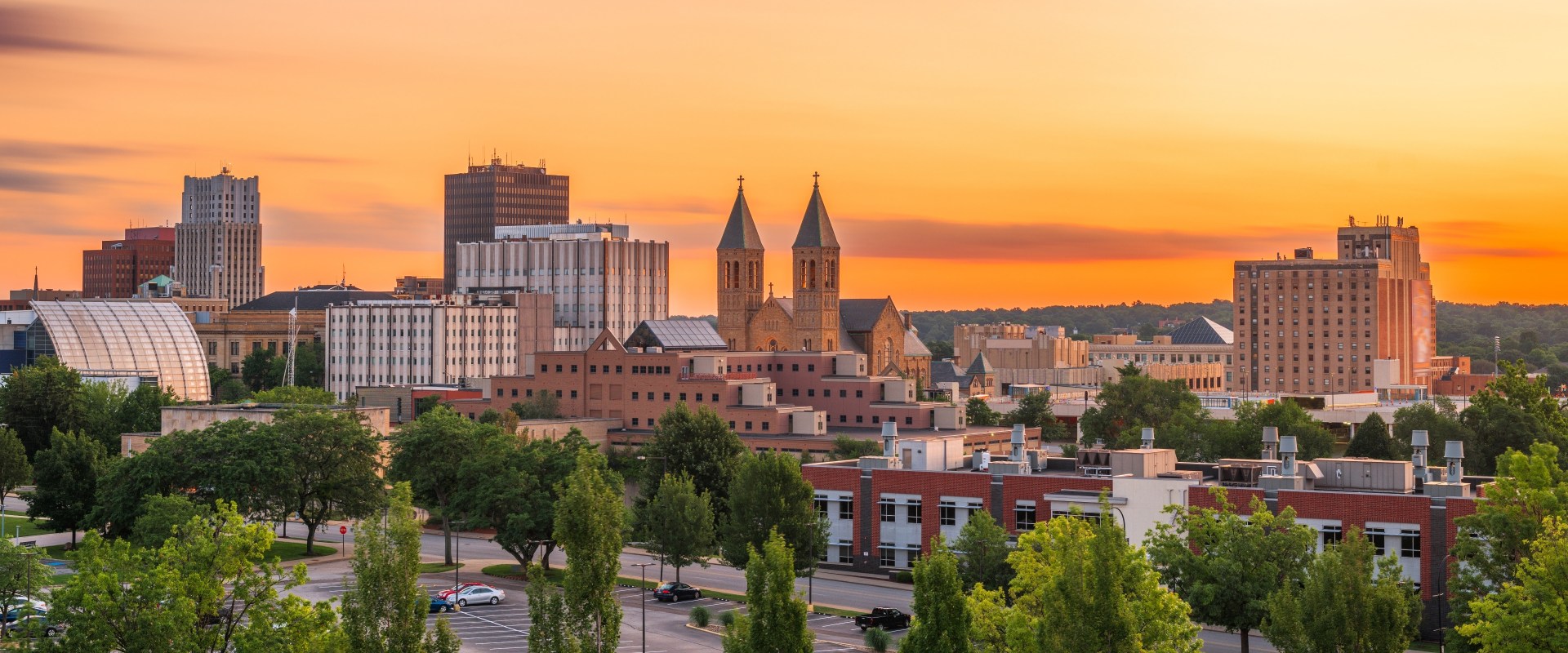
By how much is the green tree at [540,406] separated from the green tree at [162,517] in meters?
73.7

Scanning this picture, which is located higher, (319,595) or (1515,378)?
(1515,378)

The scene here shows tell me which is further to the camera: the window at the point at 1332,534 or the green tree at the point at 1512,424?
the green tree at the point at 1512,424

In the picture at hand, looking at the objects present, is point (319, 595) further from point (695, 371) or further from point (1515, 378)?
point (1515, 378)

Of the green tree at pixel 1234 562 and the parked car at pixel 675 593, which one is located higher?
the green tree at pixel 1234 562

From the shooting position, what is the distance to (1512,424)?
15438cm

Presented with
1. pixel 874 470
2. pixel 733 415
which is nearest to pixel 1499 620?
pixel 874 470

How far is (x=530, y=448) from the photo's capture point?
12069 centimetres

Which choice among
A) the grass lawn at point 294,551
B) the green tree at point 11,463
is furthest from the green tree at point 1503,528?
the green tree at point 11,463

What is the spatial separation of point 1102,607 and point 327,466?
74651 millimetres

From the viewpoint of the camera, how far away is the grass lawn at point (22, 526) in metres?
129

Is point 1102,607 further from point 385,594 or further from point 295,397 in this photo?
point 295,397

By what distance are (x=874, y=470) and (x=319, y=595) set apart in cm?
3191

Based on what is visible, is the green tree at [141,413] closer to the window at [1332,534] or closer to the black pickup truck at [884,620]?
the black pickup truck at [884,620]

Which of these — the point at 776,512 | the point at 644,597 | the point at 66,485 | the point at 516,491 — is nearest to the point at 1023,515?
the point at 776,512
